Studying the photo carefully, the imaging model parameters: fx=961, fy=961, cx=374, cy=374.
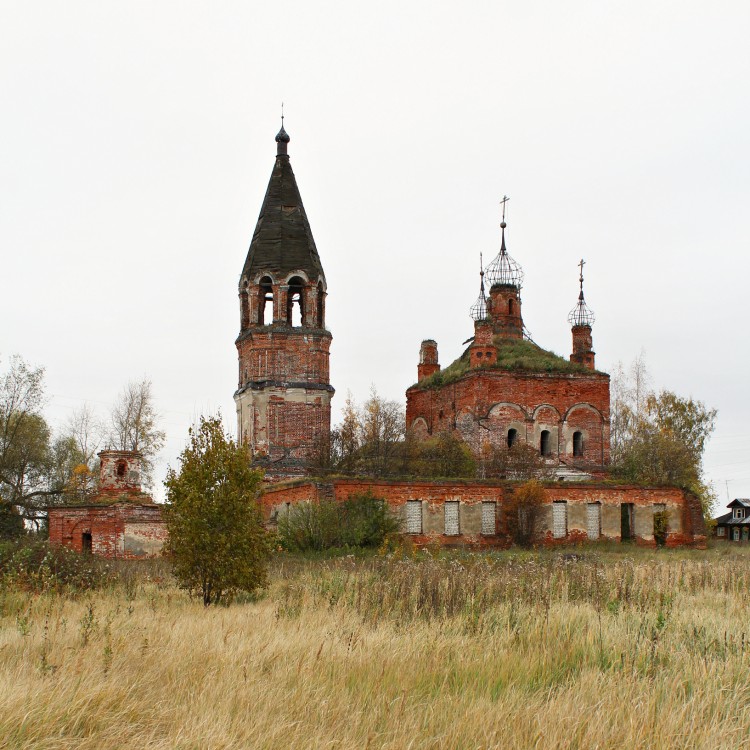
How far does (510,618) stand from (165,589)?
7.47 m

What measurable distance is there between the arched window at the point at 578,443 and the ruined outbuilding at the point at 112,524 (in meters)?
18.0

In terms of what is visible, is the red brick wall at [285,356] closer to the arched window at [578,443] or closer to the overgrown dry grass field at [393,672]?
the arched window at [578,443]

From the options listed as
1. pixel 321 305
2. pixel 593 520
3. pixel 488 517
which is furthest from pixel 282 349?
pixel 593 520

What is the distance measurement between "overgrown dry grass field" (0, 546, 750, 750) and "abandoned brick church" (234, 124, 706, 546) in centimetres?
1761

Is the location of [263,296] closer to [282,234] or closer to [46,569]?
[282,234]

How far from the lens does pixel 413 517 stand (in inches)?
1163

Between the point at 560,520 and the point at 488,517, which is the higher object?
the point at 488,517

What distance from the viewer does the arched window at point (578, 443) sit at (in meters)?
40.5

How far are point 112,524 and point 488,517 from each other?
Result: 474 inches

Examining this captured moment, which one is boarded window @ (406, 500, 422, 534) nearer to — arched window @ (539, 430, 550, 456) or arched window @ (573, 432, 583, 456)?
arched window @ (539, 430, 550, 456)

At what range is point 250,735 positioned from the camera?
238 inches

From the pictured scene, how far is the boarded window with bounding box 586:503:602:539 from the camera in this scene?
32312 mm

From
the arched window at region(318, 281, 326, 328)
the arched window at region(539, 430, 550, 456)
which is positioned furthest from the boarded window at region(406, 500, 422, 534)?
the arched window at region(539, 430, 550, 456)

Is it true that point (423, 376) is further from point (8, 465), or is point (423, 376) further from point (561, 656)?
point (561, 656)
